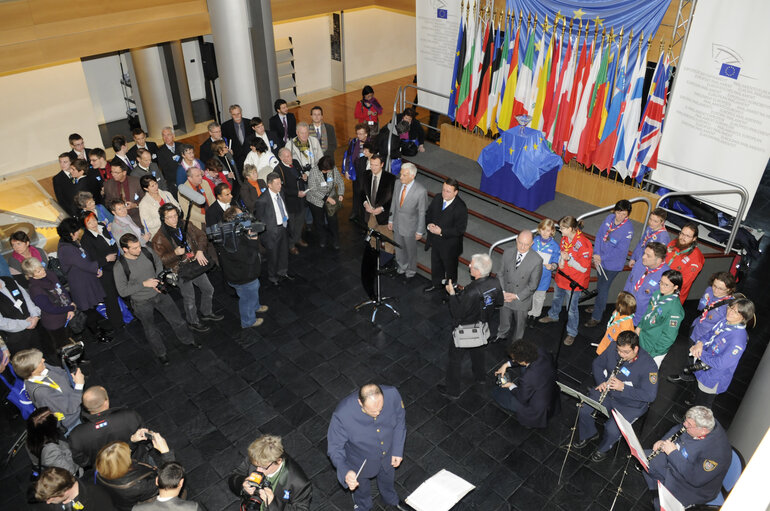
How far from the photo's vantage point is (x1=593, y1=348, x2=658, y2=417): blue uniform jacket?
471 centimetres

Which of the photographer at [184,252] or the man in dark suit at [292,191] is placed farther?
the man in dark suit at [292,191]

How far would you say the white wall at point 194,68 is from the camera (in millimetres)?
14648

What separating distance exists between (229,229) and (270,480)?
3320 millimetres

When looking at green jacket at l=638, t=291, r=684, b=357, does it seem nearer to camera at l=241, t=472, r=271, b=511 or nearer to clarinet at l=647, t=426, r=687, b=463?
clarinet at l=647, t=426, r=687, b=463

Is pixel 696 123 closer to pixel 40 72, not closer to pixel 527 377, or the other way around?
pixel 527 377

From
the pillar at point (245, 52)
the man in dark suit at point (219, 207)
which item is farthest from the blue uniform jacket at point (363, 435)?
the pillar at point (245, 52)

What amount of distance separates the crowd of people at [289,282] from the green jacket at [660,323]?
15mm

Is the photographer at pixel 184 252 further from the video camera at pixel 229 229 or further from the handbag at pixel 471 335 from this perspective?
the handbag at pixel 471 335

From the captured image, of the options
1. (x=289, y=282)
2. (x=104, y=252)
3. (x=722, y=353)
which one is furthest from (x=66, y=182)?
(x=722, y=353)

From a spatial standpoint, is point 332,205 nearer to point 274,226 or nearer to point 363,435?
point 274,226

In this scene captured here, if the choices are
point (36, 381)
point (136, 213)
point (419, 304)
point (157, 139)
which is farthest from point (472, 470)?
point (157, 139)

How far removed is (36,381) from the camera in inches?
184

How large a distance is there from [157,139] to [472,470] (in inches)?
443

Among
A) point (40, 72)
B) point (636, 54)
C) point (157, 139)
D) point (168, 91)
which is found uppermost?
point (636, 54)
